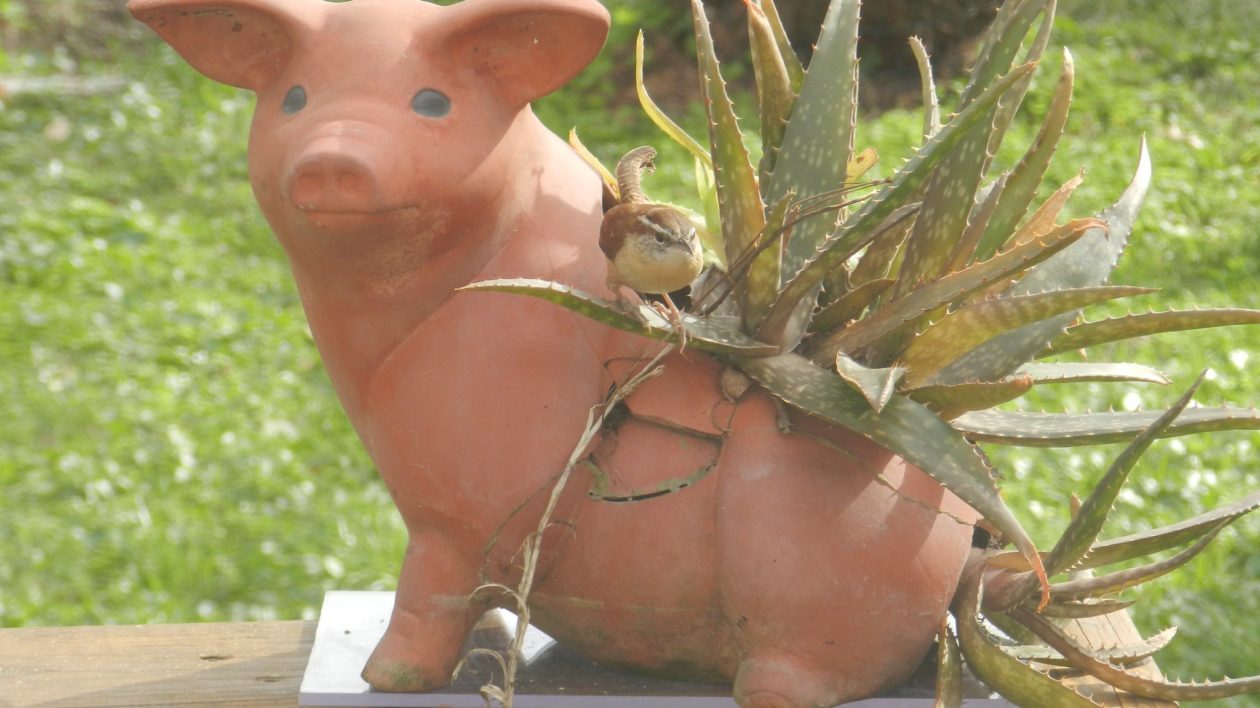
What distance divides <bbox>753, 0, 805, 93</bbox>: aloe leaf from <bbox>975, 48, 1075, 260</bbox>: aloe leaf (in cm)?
30

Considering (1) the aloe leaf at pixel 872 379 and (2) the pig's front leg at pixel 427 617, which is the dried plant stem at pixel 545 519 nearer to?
(2) the pig's front leg at pixel 427 617

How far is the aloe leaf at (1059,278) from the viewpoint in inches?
73.0

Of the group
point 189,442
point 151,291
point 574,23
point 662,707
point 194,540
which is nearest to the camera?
point 574,23

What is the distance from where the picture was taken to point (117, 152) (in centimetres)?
496

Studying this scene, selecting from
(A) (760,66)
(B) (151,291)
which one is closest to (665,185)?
(B) (151,291)

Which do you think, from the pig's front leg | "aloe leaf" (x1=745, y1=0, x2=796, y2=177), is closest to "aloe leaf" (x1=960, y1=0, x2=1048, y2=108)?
"aloe leaf" (x1=745, y1=0, x2=796, y2=177)

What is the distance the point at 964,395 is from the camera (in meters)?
1.77

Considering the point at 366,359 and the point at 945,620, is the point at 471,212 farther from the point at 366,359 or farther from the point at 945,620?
the point at 945,620

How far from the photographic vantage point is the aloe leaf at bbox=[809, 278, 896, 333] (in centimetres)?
185

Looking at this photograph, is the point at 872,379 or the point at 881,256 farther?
the point at 881,256

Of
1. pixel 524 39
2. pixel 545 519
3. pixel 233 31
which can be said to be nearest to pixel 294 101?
pixel 233 31

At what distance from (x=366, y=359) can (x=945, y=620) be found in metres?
0.76

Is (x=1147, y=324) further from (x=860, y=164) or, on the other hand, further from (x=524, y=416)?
(x=524, y=416)

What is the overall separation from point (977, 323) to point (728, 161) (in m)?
0.34
